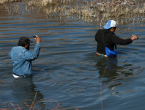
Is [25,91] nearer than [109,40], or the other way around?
Answer: [25,91]

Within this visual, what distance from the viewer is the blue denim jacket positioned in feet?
24.8

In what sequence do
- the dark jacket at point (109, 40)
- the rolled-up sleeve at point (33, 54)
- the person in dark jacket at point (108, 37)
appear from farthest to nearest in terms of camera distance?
the person in dark jacket at point (108, 37), the dark jacket at point (109, 40), the rolled-up sleeve at point (33, 54)

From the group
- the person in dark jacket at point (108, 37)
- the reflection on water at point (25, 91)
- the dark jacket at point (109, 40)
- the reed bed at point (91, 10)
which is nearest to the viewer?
the reflection on water at point (25, 91)

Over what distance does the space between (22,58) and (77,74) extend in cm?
186

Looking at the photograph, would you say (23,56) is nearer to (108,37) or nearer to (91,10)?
(108,37)

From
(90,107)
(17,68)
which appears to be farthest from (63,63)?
(90,107)

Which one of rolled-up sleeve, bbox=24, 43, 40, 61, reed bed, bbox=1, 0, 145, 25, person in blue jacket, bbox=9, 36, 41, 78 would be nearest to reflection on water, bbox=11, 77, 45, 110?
person in blue jacket, bbox=9, 36, 41, 78

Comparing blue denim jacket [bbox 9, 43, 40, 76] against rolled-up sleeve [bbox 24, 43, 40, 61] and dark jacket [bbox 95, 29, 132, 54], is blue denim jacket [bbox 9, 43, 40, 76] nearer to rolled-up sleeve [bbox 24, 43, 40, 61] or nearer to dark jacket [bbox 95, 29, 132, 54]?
rolled-up sleeve [bbox 24, 43, 40, 61]

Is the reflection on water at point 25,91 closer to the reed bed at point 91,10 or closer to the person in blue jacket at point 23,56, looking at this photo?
the person in blue jacket at point 23,56

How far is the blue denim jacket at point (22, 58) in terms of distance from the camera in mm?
7566

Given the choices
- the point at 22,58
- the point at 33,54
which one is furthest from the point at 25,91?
the point at 33,54


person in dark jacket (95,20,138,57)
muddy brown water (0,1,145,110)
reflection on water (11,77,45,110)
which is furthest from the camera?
person in dark jacket (95,20,138,57)

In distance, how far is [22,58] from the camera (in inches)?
304

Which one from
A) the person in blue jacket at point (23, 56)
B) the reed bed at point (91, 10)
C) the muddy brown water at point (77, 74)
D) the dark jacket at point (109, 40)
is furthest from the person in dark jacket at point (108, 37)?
the reed bed at point (91, 10)
